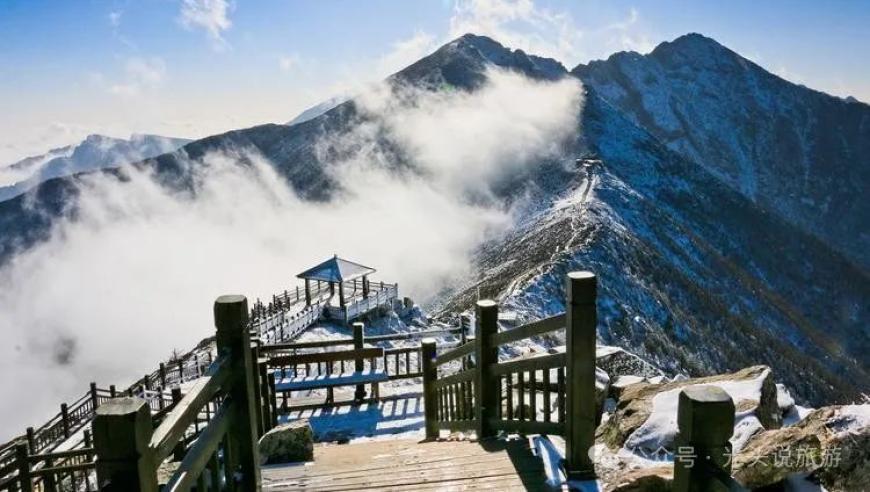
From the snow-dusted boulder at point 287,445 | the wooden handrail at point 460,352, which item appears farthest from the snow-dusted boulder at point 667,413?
the snow-dusted boulder at point 287,445

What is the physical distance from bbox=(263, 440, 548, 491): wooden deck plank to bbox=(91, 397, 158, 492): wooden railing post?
2499 millimetres

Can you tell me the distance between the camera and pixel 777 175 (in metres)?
149

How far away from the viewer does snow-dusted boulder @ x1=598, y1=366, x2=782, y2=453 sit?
14.7ft

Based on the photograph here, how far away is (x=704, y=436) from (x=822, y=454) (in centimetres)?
151

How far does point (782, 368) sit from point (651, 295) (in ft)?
45.0

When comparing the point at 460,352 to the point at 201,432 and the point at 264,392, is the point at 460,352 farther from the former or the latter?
the point at 201,432

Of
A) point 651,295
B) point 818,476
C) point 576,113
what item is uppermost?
point 576,113

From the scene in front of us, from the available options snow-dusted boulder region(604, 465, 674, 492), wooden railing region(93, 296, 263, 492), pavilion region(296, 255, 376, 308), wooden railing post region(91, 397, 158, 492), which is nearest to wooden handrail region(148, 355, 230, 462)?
wooden railing region(93, 296, 263, 492)

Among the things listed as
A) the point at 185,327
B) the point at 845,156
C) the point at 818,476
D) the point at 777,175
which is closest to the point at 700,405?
the point at 818,476

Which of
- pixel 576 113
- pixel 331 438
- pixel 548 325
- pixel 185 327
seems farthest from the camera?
pixel 576 113

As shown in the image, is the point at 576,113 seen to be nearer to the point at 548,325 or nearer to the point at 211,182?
the point at 211,182

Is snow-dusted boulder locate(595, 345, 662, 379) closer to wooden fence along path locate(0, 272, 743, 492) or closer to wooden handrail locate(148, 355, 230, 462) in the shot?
wooden fence along path locate(0, 272, 743, 492)

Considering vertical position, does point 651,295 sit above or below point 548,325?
below

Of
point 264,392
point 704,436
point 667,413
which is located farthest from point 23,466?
point 704,436
